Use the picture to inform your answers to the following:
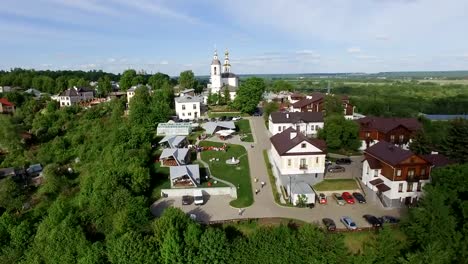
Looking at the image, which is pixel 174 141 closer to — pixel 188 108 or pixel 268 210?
pixel 188 108

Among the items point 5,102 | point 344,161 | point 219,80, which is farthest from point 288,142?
point 5,102

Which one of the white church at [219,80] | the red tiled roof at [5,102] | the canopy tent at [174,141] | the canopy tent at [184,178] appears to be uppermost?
the white church at [219,80]

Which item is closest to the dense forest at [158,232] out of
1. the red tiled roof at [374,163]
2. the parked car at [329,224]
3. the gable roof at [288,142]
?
the parked car at [329,224]

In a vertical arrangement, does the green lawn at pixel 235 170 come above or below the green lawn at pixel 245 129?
below

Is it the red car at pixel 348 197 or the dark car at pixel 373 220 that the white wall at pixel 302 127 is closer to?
the red car at pixel 348 197

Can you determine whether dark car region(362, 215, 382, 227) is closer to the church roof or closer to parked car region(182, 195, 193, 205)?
parked car region(182, 195, 193, 205)

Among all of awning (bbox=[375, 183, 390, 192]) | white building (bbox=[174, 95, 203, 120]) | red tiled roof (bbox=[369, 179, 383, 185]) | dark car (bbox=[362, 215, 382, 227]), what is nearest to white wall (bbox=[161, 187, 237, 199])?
dark car (bbox=[362, 215, 382, 227])
